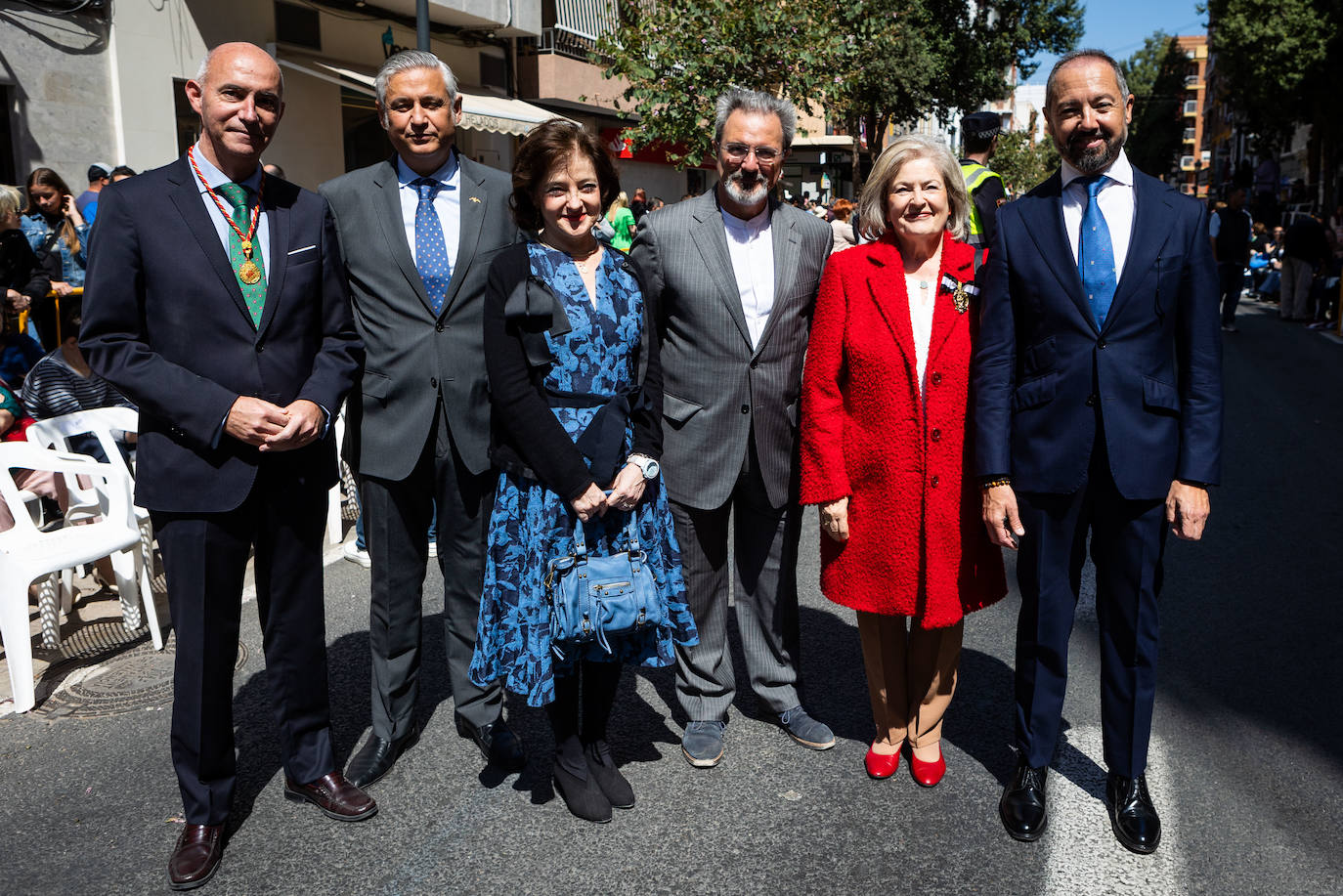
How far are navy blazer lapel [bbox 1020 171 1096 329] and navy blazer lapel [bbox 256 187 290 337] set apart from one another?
2.13m

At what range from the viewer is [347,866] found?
2941 mm

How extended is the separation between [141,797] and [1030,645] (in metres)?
2.81

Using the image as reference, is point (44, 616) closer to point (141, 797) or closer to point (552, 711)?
point (141, 797)

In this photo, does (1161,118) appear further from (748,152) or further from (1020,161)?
(748,152)

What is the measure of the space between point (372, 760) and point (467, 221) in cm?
179

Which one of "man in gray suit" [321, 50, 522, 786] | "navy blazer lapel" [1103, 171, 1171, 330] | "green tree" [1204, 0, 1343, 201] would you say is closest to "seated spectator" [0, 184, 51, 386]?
"man in gray suit" [321, 50, 522, 786]

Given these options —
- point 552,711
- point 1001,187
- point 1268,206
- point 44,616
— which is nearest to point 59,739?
point 44,616

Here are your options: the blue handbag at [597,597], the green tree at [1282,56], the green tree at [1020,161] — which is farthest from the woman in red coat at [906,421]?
the green tree at [1020,161]

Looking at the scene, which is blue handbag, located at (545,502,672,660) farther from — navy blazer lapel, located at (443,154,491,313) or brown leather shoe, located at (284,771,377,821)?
navy blazer lapel, located at (443,154,491,313)

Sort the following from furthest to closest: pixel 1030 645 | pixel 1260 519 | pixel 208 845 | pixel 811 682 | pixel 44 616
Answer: pixel 1260 519
pixel 44 616
pixel 811 682
pixel 1030 645
pixel 208 845

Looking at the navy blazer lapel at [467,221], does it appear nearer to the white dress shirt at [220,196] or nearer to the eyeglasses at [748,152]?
the white dress shirt at [220,196]

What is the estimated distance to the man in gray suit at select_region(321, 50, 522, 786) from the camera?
3.36 metres

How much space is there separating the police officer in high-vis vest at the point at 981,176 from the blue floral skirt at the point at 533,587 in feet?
10.7

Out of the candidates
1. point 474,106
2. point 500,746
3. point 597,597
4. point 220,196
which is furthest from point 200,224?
point 474,106
